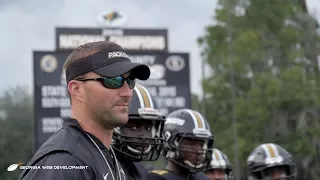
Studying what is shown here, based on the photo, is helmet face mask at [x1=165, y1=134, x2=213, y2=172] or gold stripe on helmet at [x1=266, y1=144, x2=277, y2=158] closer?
helmet face mask at [x1=165, y1=134, x2=213, y2=172]

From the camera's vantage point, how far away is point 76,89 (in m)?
2.56

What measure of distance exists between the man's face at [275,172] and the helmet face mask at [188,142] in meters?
1.29

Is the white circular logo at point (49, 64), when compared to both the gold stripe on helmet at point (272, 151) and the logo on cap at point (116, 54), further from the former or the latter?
the logo on cap at point (116, 54)

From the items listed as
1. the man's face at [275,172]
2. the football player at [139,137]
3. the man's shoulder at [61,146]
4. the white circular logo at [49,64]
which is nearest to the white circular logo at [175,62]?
the white circular logo at [49,64]

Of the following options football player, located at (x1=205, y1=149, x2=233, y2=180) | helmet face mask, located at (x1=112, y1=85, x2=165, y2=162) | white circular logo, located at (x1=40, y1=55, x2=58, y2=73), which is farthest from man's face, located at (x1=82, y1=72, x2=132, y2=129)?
white circular logo, located at (x1=40, y1=55, x2=58, y2=73)

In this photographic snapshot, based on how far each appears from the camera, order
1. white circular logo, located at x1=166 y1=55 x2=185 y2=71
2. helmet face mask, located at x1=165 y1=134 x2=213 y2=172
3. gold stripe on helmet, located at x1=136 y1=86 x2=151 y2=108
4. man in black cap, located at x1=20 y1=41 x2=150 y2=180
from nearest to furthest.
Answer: man in black cap, located at x1=20 y1=41 x2=150 y2=180 → gold stripe on helmet, located at x1=136 y1=86 x2=151 y2=108 → helmet face mask, located at x1=165 y1=134 x2=213 y2=172 → white circular logo, located at x1=166 y1=55 x2=185 y2=71

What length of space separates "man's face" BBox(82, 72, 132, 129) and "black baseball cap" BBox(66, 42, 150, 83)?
3 centimetres

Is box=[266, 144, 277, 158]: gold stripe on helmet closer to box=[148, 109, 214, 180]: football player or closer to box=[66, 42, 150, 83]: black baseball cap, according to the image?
box=[148, 109, 214, 180]: football player

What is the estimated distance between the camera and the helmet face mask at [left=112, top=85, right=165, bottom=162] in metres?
4.15

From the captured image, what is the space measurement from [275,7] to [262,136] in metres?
4.96

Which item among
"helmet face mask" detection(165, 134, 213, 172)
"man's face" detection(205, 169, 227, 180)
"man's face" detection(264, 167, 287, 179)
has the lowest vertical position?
"man's face" detection(205, 169, 227, 180)

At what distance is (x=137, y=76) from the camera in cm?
267

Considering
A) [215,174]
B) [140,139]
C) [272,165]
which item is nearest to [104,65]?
[140,139]

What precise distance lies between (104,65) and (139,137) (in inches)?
68.2
